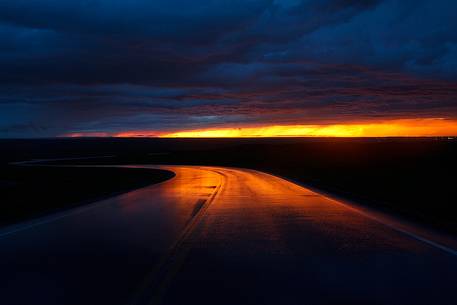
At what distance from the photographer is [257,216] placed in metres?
14.8

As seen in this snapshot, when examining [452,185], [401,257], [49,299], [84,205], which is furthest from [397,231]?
[452,185]

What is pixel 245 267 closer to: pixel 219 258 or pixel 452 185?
pixel 219 258

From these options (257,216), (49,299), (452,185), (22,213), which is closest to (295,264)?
(49,299)

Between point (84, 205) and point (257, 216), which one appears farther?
point (84, 205)

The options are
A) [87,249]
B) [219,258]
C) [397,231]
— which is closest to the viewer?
[219,258]

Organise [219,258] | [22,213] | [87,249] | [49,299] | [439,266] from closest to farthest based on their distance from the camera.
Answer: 1. [49,299]
2. [439,266]
3. [219,258]
4. [87,249]
5. [22,213]

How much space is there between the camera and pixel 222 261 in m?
8.43

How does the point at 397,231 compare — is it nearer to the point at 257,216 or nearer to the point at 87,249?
the point at 257,216

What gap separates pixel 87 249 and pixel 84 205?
9821 millimetres

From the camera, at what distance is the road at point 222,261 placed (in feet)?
21.1

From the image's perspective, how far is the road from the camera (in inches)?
253

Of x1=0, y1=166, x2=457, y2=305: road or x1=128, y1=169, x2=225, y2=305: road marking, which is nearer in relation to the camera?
x1=128, y1=169, x2=225, y2=305: road marking

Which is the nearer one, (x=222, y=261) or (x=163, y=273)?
(x=163, y=273)

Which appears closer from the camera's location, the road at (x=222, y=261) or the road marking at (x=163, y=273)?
the road marking at (x=163, y=273)
